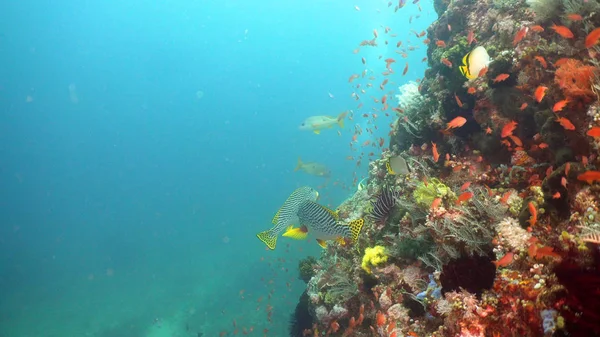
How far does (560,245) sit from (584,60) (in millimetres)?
2638

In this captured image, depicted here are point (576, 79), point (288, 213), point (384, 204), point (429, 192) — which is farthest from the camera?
point (384, 204)

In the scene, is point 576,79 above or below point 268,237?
above

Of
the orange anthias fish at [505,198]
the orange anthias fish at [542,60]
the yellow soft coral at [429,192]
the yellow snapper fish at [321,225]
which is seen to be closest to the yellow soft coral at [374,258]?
the yellow snapper fish at [321,225]

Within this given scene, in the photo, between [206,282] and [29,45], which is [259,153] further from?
[29,45]

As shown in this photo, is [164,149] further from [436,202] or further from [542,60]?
[542,60]

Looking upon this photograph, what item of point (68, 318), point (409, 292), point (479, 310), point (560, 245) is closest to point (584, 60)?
point (560, 245)

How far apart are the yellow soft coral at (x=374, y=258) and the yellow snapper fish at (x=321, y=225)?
3.02ft

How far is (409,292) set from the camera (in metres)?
4.33

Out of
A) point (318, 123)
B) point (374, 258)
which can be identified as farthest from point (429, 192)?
point (318, 123)

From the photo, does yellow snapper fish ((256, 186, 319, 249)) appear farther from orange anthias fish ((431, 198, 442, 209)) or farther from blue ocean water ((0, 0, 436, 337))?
blue ocean water ((0, 0, 436, 337))

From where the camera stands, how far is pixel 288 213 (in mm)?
4930

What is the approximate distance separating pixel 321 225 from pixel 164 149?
97095 millimetres

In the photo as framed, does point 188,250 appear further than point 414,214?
Yes

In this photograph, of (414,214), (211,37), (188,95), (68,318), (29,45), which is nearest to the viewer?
(414,214)
